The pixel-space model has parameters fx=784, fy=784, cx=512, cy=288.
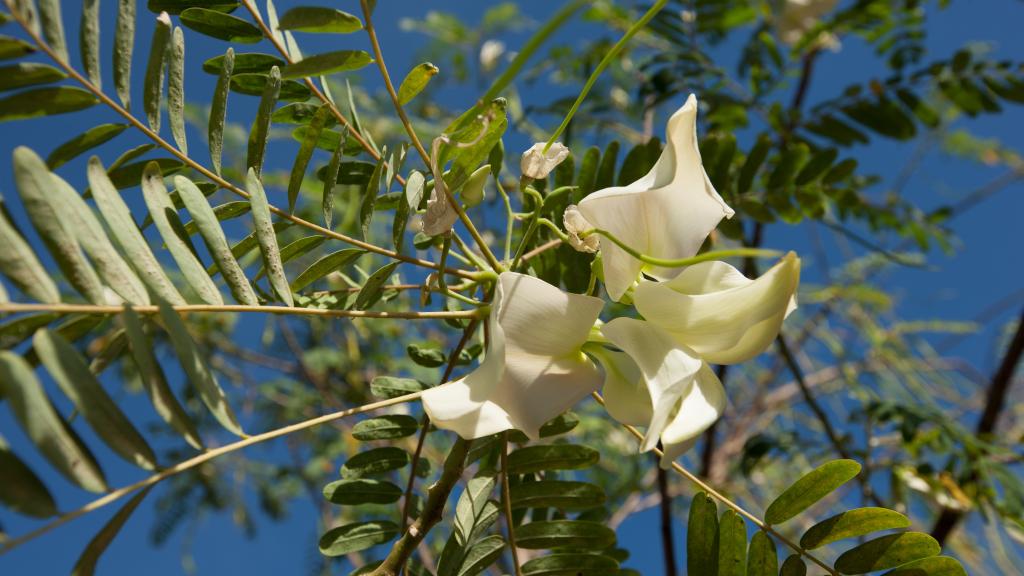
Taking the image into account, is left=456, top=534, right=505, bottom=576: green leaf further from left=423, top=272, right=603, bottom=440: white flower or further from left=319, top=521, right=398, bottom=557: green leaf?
left=423, top=272, right=603, bottom=440: white flower

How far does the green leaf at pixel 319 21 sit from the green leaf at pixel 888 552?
0.51 metres

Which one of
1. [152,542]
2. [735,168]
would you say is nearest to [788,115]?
[735,168]

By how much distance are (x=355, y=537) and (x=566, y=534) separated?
0.18 meters

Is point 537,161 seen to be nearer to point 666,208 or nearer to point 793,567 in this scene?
point 666,208

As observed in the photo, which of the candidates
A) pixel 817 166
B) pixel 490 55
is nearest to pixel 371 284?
pixel 817 166

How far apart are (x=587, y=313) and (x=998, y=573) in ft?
7.66

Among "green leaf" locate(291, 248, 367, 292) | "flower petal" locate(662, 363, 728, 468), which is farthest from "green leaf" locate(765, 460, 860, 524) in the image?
"green leaf" locate(291, 248, 367, 292)

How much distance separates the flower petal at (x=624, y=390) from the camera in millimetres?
496

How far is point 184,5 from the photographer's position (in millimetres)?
636

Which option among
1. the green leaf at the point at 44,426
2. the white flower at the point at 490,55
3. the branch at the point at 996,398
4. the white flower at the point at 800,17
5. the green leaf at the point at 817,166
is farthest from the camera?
the white flower at the point at 490,55

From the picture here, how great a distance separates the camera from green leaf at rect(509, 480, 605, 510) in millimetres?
670

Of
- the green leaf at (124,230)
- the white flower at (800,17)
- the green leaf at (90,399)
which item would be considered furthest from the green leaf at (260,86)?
the white flower at (800,17)

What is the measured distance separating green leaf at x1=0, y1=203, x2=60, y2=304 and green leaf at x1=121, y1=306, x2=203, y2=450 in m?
0.04

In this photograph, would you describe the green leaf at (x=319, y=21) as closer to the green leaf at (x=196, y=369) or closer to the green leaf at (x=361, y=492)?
the green leaf at (x=196, y=369)
